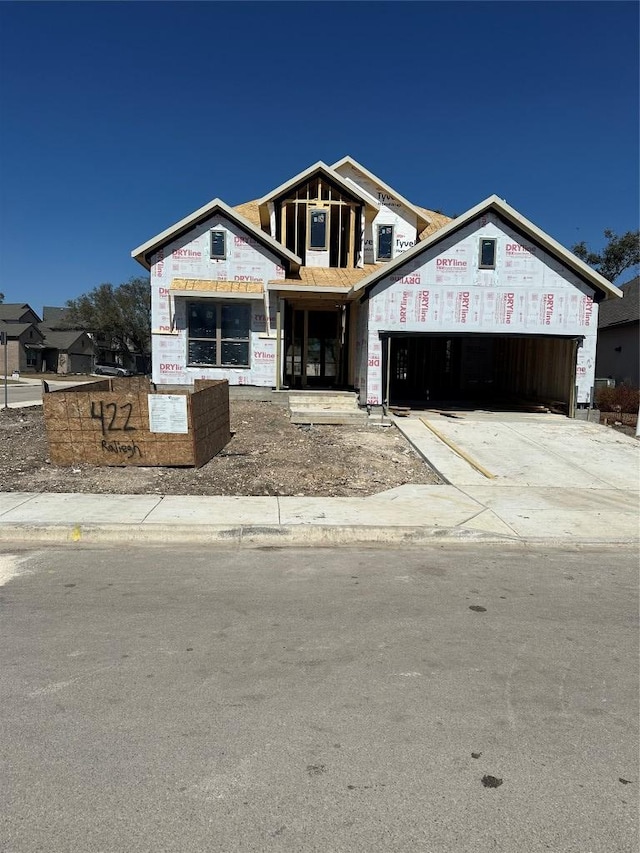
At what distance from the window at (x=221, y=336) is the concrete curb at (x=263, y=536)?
1172 cm

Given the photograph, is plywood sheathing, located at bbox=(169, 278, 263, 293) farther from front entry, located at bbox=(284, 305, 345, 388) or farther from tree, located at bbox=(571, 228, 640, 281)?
A: tree, located at bbox=(571, 228, 640, 281)

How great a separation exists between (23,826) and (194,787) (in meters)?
0.71

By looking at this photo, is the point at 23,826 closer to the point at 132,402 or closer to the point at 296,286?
the point at 132,402

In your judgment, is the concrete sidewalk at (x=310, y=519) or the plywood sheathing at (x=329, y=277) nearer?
the concrete sidewalk at (x=310, y=519)

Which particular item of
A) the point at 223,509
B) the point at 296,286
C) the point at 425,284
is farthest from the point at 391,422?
the point at 223,509

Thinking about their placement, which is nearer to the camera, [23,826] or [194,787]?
[23,826]

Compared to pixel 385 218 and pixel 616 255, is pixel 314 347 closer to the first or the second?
pixel 385 218

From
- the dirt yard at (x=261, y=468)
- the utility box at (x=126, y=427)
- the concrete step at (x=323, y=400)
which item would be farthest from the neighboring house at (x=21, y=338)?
the utility box at (x=126, y=427)

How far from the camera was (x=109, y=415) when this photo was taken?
31.3ft

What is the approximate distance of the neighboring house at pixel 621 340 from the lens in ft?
92.5

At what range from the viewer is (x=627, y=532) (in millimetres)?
7301

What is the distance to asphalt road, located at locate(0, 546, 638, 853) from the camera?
2510mm

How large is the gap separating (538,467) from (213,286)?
10955mm

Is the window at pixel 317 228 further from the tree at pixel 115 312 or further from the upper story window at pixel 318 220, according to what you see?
the tree at pixel 115 312
